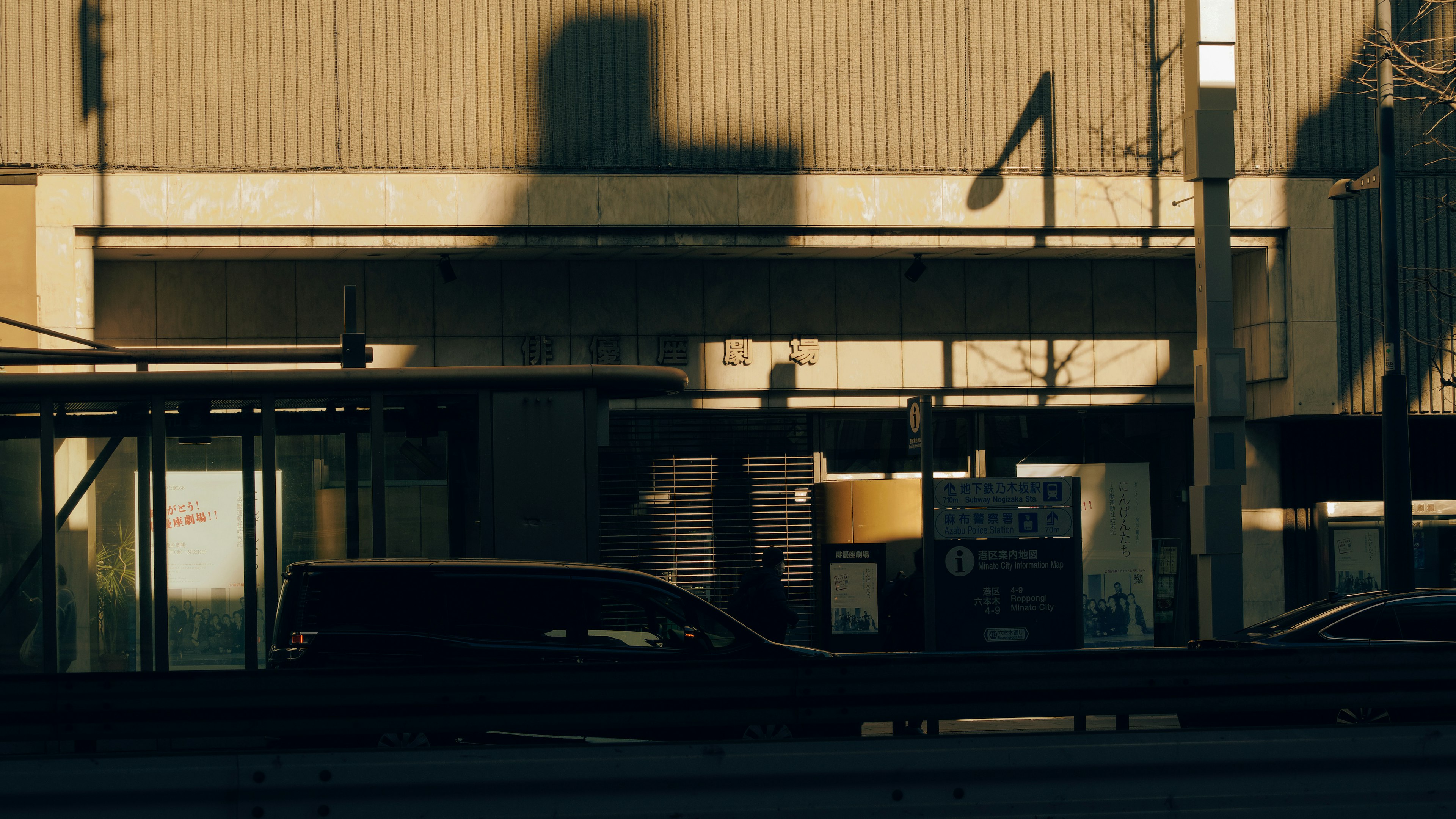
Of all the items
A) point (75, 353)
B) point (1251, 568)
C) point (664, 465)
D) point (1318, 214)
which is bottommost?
point (1251, 568)

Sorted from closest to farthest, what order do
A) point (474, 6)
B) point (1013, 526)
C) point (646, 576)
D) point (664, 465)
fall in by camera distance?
1. point (646, 576)
2. point (1013, 526)
3. point (474, 6)
4. point (664, 465)

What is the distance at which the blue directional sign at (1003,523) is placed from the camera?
10227 millimetres

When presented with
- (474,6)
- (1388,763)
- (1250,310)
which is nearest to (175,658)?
(1388,763)

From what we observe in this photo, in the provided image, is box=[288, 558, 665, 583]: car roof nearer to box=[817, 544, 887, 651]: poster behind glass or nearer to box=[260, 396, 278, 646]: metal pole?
box=[260, 396, 278, 646]: metal pole

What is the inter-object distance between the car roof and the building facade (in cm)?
711

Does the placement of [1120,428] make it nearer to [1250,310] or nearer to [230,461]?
[1250,310]

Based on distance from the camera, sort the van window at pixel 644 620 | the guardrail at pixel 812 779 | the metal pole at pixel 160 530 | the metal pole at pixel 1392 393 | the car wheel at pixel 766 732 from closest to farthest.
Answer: the guardrail at pixel 812 779 → the car wheel at pixel 766 732 → the van window at pixel 644 620 → the metal pole at pixel 160 530 → the metal pole at pixel 1392 393

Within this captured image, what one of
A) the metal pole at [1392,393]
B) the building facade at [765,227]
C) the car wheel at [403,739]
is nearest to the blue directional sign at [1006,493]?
the metal pole at [1392,393]

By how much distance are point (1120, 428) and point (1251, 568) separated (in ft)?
7.70

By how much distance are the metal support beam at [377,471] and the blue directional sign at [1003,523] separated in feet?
14.7

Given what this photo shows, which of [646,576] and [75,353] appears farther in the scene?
[75,353]

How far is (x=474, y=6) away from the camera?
1431 cm

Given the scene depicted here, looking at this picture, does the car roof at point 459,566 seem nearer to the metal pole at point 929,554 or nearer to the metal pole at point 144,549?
the metal pole at point 144,549

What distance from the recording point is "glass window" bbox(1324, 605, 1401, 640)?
8.59m
